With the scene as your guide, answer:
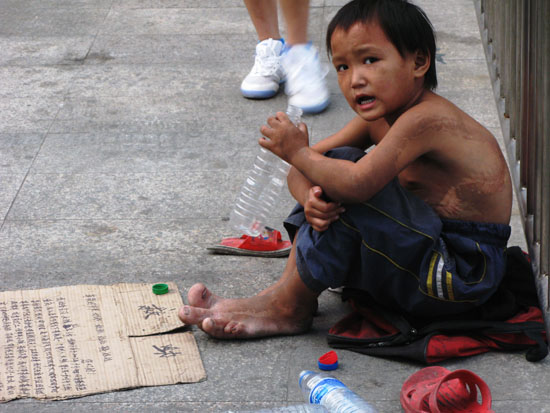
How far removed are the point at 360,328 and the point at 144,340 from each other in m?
0.72

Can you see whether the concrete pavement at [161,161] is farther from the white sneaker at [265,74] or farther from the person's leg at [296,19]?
the person's leg at [296,19]

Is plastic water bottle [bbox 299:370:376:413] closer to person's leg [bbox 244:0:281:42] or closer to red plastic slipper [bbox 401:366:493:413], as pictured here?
red plastic slipper [bbox 401:366:493:413]

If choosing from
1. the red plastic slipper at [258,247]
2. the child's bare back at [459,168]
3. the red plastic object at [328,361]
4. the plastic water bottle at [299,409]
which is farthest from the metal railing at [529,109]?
the red plastic slipper at [258,247]

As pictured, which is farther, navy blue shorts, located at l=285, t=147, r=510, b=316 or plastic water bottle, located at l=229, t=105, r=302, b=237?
plastic water bottle, located at l=229, t=105, r=302, b=237

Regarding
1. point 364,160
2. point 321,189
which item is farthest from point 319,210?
point 364,160

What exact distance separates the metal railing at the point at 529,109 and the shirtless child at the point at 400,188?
0.48 feet

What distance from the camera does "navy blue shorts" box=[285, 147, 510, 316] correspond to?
2.55m

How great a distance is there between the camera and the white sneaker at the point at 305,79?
4.65 meters

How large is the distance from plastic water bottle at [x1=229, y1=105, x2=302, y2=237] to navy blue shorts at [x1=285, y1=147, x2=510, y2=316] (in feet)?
2.92

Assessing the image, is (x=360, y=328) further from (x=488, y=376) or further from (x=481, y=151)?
(x=481, y=151)

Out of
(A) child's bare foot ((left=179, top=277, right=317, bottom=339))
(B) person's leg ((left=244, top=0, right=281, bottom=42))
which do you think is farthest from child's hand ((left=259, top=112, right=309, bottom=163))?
(B) person's leg ((left=244, top=0, right=281, bottom=42))

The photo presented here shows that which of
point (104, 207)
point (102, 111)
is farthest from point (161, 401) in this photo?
point (102, 111)

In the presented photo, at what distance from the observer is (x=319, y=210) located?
2.60 meters

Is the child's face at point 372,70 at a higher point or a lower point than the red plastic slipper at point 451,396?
higher
